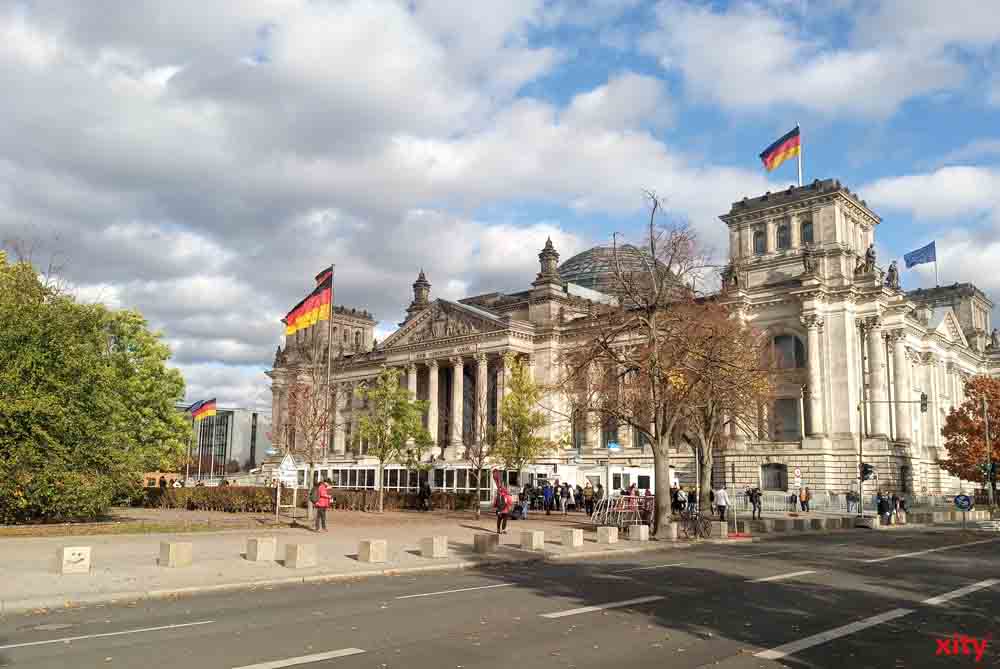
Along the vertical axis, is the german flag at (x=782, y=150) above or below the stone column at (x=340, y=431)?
above

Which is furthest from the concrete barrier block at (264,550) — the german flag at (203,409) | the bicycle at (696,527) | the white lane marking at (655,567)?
the german flag at (203,409)

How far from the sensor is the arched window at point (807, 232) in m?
73.0

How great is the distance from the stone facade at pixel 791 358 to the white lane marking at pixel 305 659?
44127 mm

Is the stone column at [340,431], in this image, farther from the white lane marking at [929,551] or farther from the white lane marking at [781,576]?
the white lane marking at [781,576]

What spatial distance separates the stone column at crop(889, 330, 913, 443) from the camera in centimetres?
6775

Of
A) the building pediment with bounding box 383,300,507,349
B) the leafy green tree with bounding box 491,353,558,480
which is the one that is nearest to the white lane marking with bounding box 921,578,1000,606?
the leafy green tree with bounding box 491,353,558,480

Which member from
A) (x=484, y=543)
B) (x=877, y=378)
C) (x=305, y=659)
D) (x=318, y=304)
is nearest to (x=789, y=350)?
(x=877, y=378)

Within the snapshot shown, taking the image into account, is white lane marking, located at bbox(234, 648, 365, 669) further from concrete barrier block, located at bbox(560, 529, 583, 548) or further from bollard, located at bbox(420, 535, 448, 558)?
concrete barrier block, located at bbox(560, 529, 583, 548)

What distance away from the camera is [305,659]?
10.1 metres

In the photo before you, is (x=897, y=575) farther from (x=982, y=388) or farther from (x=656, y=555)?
(x=982, y=388)

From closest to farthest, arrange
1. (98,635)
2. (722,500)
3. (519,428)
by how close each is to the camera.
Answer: (98,635) < (722,500) < (519,428)

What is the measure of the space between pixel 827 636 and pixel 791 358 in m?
60.7

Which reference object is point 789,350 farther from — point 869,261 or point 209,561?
point 209,561

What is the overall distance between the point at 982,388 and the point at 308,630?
7300cm
